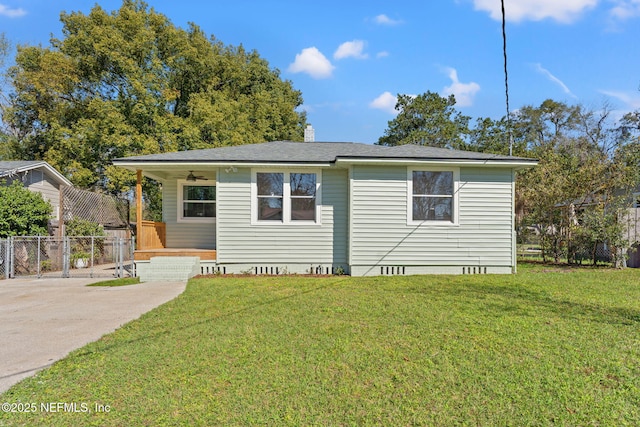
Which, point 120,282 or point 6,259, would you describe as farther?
point 6,259

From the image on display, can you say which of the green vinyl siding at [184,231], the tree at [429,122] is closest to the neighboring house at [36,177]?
the green vinyl siding at [184,231]

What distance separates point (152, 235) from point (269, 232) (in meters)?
3.35

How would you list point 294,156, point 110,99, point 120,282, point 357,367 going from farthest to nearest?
point 110,99, point 294,156, point 120,282, point 357,367

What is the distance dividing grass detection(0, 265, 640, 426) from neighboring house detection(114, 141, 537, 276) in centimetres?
336

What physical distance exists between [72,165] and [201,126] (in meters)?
6.51

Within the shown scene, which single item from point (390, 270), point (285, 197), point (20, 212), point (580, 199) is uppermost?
point (580, 199)

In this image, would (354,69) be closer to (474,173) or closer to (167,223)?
(474,173)

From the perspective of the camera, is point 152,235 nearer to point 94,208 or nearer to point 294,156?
point 294,156

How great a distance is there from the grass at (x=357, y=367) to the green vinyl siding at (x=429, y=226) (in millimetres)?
3311

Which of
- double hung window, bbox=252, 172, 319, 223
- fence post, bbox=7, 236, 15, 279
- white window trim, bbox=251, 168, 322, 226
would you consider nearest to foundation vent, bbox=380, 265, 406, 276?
white window trim, bbox=251, 168, 322, 226

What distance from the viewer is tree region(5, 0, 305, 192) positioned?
17734mm

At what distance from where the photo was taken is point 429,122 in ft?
90.1

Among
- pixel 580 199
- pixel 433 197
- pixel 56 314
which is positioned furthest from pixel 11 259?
pixel 580 199

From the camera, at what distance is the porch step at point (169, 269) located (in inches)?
339
